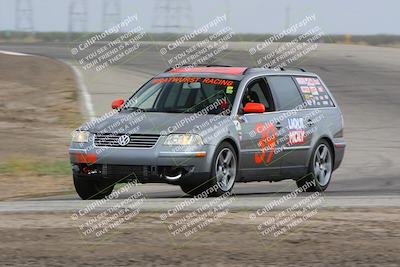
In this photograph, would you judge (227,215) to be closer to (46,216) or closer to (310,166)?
(46,216)

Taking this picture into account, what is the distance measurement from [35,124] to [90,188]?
10573mm

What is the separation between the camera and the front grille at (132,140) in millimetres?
11641

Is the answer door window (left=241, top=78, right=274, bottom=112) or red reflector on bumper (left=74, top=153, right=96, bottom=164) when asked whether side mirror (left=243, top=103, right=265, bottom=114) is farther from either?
red reflector on bumper (left=74, top=153, right=96, bottom=164)

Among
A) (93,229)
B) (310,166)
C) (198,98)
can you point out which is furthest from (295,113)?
(93,229)

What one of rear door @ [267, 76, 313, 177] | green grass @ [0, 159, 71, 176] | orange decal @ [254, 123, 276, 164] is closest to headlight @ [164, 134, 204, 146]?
orange decal @ [254, 123, 276, 164]

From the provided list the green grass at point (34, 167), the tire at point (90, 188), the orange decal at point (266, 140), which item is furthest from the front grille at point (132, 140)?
the green grass at point (34, 167)

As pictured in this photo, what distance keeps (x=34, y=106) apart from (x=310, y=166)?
13.0 meters

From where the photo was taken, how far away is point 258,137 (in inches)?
499

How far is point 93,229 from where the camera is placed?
8719 mm

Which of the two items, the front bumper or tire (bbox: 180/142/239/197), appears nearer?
the front bumper

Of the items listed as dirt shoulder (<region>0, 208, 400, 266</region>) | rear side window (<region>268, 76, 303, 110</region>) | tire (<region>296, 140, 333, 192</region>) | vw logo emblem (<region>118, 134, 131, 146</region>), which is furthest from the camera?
tire (<region>296, 140, 333, 192</region>)

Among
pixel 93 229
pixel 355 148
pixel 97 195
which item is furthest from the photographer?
pixel 355 148

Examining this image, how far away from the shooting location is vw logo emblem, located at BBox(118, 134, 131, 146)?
11.7 metres

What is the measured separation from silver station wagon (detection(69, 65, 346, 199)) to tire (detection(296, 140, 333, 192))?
0.05 ft
